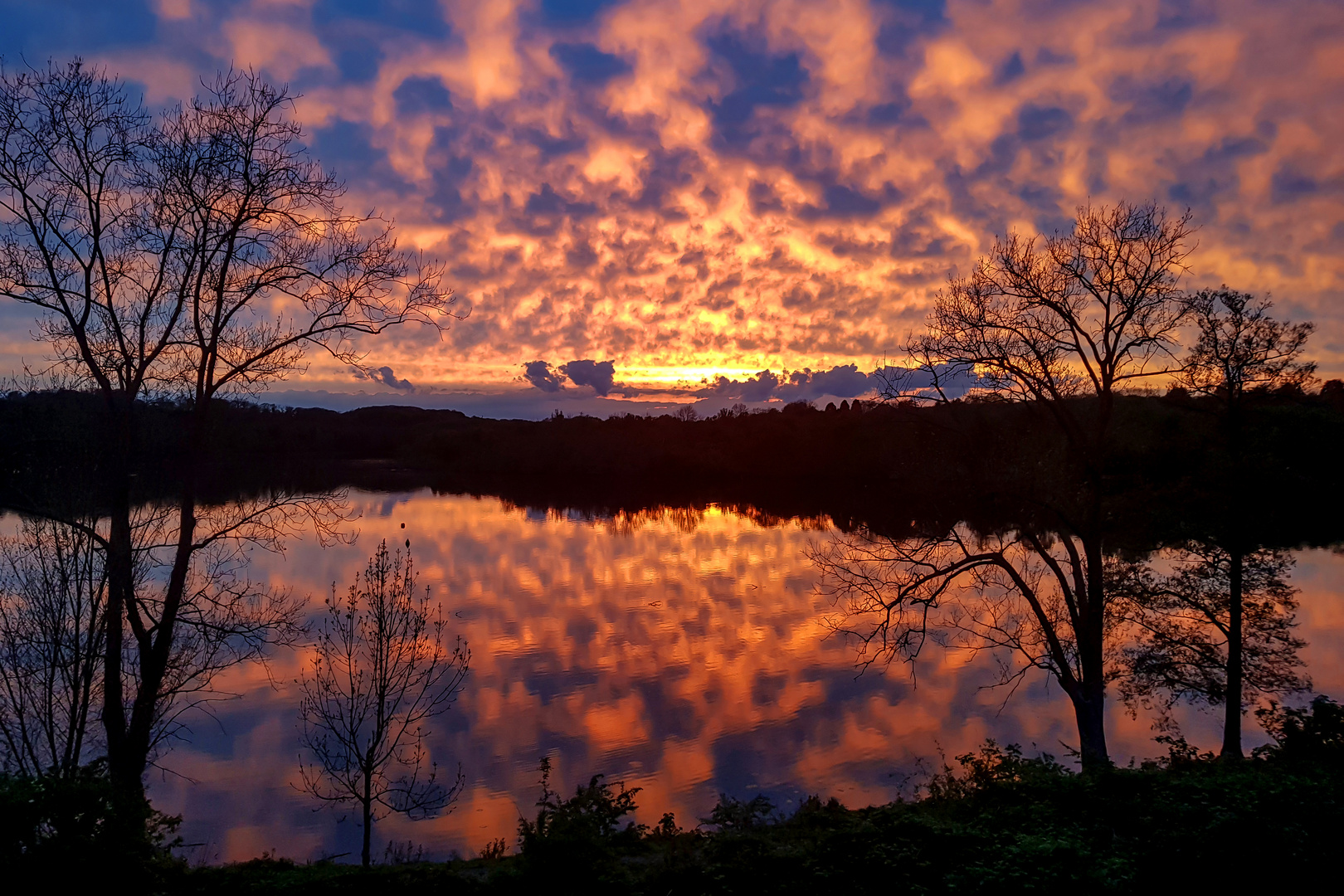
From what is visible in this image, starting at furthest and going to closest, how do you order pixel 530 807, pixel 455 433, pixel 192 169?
1. pixel 455 433
2. pixel 530 807
3. pixel 192 169

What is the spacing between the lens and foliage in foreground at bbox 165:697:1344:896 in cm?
585

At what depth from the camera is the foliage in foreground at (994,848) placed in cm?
585

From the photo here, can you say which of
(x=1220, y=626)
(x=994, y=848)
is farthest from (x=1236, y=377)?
(x=994, y=848)

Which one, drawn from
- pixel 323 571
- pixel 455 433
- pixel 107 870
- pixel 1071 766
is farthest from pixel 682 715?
pixel 455 433

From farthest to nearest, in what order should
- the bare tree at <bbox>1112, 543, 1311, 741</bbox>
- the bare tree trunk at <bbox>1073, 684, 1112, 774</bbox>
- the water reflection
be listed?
the bare tree at <bbox>1112, 543, 1311, 741</bbox> < the water reflection < the bare tree trunk at <bbox>1073, 684, 1112, 774</bbox>

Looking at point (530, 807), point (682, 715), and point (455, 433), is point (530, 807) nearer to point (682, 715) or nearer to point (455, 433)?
point (682, 715)

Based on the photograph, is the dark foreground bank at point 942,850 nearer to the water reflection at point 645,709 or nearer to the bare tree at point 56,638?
the bare tree at point 56,638

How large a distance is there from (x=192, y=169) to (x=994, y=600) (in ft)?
87.7

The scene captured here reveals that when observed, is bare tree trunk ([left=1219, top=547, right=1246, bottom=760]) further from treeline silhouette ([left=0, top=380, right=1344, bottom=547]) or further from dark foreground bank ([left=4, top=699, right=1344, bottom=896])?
dark foreground bank ([left=4, top=699, right=1344, bottom=896])

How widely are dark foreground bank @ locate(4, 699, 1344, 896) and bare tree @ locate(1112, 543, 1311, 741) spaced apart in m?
7.76

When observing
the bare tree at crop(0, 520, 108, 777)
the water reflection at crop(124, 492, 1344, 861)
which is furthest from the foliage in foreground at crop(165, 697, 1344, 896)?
the water reflection at crop(124, 492, 1344, 861)

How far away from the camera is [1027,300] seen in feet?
49.8

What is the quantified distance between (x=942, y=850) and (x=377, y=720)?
9645mm

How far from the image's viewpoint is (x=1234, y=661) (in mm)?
15594
